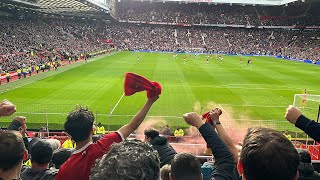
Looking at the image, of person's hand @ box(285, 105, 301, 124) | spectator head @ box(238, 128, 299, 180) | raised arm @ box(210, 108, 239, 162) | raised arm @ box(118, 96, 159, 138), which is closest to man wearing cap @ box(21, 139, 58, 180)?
raised arm @ box(118, 96, 159, 138)

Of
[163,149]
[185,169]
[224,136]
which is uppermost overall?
[224,136]

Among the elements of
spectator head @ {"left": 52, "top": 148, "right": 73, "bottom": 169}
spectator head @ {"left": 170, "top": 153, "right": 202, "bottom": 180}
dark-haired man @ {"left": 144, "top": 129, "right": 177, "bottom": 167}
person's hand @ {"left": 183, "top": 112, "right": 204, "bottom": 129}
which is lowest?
spectator head @ {"left": 52, "top": 148, "right": 73, "bottom": 169}

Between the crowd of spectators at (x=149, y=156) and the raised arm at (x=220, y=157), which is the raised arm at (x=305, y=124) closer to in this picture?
the crowd of spectators at (x=149, y=156)

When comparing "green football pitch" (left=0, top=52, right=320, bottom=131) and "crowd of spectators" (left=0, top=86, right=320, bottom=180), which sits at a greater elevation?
"crowd of spectators" (left=0, top=86, right=320, bottom=180)

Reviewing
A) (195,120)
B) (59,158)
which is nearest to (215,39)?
(59,158)

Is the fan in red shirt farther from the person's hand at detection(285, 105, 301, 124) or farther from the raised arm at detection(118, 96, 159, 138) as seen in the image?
the person's hand at detection(285, 105, 301, 124)

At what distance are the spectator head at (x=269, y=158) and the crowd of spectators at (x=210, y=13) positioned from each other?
9405cm

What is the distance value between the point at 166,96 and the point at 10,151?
20728 mm

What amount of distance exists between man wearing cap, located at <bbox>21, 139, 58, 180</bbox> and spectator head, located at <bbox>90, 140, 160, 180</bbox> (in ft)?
7.97

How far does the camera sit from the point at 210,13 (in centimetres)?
9819

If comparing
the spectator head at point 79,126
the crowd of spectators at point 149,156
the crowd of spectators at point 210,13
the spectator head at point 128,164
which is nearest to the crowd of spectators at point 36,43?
the crowd of spectators at point 210,13

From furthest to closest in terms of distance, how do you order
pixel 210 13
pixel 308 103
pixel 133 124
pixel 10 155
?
pixel 210 13 < pixel 308 103 < pixel 133 124 < pixel 10 155

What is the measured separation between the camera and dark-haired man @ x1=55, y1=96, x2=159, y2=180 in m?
3.30

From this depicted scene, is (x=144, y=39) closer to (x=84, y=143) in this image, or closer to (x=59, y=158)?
(x=59, y=158)
